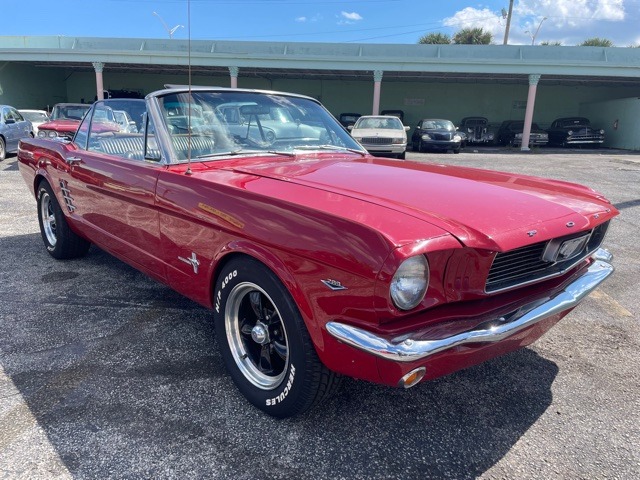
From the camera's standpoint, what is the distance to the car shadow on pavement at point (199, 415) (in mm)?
2010

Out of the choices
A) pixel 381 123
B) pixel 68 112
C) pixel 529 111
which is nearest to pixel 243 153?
pixel 381 123

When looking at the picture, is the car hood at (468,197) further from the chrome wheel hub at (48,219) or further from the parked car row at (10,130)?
the parked car row at (10,130)

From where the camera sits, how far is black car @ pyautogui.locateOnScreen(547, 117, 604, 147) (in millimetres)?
22406

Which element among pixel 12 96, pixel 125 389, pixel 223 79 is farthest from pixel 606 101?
pixel 12 96

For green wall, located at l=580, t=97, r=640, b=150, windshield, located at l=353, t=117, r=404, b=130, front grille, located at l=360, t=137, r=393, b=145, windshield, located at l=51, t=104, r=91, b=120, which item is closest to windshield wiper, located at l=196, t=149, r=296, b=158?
front grille, located at l=360, t=137, r=393, b=145

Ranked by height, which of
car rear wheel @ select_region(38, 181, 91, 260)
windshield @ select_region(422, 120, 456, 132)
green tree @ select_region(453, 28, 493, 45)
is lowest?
car rear wheel @ select_region(38, 181, 91, 260)

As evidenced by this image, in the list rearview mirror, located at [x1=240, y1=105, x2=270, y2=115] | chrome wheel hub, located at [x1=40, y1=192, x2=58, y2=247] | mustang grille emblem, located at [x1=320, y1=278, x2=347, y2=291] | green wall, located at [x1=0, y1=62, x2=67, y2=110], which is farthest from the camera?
green wall, located at [x1=0, y1=62, x2=67, y2=110]

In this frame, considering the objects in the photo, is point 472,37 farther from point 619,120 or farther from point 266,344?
point 266,344

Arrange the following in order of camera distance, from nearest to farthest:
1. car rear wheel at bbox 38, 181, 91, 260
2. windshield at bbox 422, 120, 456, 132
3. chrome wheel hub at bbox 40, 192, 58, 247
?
1. car rear wheel at bbox 38, 181, 91, 260
2. chrome wheel hub at bbox 40, 192, 58, 247
3. windshield at bbox 422, 120, 456, 132

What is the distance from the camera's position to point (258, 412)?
7.73 feet

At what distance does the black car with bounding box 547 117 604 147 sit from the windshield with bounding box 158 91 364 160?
2250cm

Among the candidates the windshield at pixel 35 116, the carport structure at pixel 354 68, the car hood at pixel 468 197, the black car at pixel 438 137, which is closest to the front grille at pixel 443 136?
the black car at pixel 438 137

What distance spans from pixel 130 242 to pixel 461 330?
2.33 metres

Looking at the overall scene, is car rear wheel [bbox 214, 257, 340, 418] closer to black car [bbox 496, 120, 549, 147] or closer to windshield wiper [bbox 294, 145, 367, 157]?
windshield wiper [bbox 294, 145, 367, 157]
